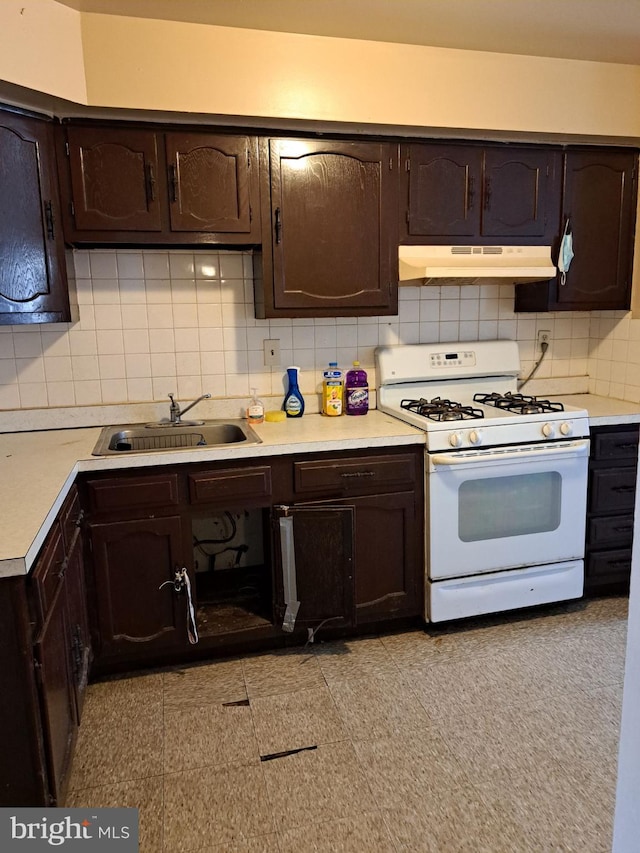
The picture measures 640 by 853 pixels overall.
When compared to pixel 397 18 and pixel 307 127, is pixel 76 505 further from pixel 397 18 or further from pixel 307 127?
pixel 397 18

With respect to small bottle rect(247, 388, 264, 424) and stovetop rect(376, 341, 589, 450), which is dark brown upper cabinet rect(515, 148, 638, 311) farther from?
small bottle rect(247, 388, 264, 424)

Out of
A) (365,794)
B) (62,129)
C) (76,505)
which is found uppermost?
(62,129)

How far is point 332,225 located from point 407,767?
6.69 ft

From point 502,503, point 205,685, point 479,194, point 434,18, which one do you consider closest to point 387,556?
point 502,503

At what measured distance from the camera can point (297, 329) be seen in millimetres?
2938

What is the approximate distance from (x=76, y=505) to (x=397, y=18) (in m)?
2.10

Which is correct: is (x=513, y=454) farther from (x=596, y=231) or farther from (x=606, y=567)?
(x=596, y=231)

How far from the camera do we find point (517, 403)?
2.82 meters

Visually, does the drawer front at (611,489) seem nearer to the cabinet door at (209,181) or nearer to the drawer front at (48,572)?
Answer: the cabinet door at (209,181)

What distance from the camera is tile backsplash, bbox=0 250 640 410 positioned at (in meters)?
2.66

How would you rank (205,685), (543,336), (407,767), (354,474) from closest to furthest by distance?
(407,767) < (205,685) < (354,474) < (543,336)

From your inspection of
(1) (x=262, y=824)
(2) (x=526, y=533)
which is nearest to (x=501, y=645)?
(2) (x=526, y=533)

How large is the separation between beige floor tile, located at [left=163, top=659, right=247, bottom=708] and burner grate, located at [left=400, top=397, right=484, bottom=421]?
132 cm

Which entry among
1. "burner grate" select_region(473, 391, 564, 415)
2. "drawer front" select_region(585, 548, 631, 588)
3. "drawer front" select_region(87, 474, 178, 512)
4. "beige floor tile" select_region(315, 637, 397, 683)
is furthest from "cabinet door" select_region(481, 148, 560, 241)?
"beige floor tile" select_region(315, 637, 397, 683)
